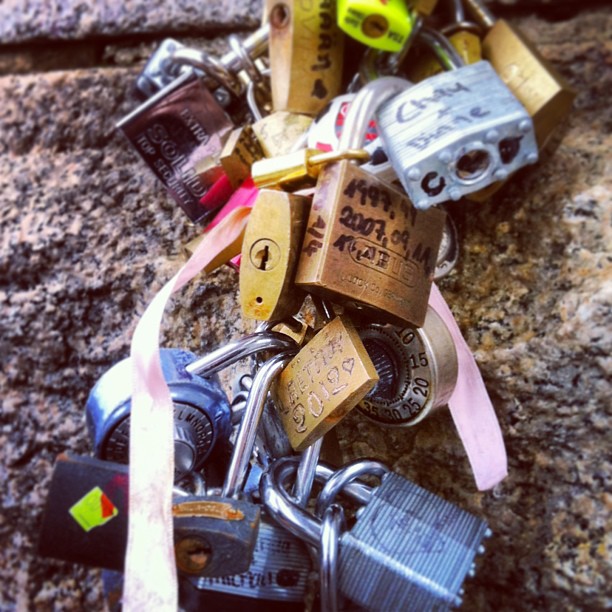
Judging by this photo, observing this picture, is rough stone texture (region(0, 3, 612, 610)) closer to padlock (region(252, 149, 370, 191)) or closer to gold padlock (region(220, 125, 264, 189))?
gold padlock (region(220, 125, 264, 189))

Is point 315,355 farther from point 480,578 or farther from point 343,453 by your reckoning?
point 480,578

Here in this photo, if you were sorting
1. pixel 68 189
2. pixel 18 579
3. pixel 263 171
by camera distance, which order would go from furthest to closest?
pixel 68 189 → pixel 18 579 → pixel 263 171

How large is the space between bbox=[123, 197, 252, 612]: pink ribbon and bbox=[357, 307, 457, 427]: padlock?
207 millimetres

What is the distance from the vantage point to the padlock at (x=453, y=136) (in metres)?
0.61

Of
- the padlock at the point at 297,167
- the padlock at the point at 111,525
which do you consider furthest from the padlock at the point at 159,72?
the padlock at the point at 111,525

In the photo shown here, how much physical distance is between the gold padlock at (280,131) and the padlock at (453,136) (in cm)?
14

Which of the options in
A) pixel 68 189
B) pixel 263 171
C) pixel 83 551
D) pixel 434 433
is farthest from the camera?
pixel 68 189

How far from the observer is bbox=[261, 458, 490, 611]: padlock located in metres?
0.51

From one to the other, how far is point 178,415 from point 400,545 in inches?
9.2

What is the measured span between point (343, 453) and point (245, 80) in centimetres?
53

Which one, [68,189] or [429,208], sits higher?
[429,208]

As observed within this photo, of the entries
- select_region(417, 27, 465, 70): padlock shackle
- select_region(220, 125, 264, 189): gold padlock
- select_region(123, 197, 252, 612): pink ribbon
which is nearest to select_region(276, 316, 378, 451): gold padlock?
select_region(123, 197, 252, 612): pink ribbon

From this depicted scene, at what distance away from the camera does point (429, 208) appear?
623mm

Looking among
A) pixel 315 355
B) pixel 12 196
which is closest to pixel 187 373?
pixel 315 355
